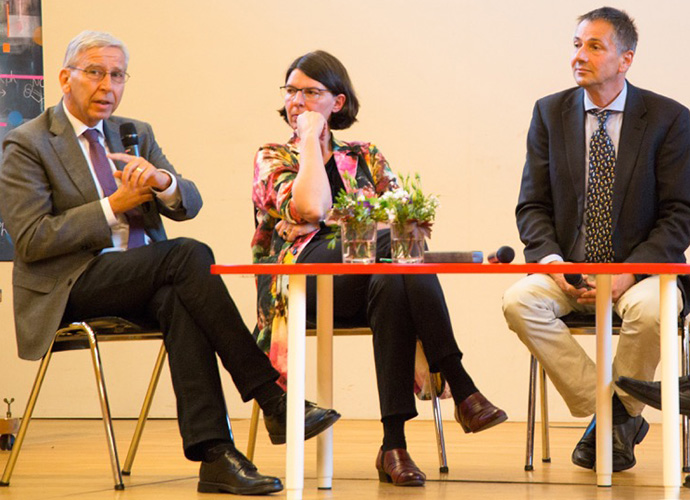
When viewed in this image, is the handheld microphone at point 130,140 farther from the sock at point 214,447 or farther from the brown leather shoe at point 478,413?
the brown leather shoe at point 478,413

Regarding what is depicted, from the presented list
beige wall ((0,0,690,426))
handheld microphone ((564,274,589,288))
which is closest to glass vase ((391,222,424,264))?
handheld microphone ((564,274,589,288))

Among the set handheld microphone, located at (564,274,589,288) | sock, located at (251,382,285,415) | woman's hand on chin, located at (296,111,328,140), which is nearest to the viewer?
sock, located at (251,382,285,415)

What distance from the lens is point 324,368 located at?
2.64 meters

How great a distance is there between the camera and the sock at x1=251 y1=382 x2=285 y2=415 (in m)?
2.54

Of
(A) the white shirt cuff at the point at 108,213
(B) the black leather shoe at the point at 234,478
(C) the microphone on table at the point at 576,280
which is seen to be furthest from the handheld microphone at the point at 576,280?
(A) the white shirt cuff at the point at 108,213

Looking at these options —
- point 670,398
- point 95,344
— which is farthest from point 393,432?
point 95,344

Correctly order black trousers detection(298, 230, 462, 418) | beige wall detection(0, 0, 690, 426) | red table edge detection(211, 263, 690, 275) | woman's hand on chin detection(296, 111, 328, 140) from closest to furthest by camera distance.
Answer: red table edge detection(211, 263, 690, 275)
black trousers detection(298, 230, 462, 418)
woman's hand on chin detection(296, 111, 328, 140)
beige wall detection(0, 0, 690, 426)

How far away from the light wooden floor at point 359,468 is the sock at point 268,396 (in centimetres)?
21

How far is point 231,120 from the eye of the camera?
194 inches

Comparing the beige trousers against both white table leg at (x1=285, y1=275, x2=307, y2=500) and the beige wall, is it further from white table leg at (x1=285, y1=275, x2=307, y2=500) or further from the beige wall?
the beige wall

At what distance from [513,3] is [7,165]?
8.55ft

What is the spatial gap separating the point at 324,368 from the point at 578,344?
77cm

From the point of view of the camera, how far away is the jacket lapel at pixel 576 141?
3.18 m

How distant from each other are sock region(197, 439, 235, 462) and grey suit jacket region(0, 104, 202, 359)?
56 centimetres
